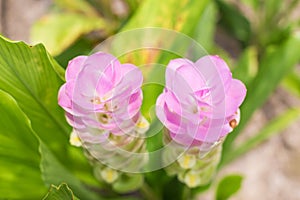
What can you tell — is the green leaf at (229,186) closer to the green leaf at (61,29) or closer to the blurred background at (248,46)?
the blurred background at (248,46)

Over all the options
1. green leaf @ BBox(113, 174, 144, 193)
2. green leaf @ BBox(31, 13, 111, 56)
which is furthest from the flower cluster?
green leaf @ BBox(31, 13, 111, 56)

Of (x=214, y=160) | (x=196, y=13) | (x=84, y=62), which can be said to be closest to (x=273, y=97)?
(x=196, y=13)

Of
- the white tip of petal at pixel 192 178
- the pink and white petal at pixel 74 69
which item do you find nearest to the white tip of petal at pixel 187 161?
the white tip of petal at pixel 192 178

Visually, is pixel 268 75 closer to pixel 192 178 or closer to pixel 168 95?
pixel 192 178

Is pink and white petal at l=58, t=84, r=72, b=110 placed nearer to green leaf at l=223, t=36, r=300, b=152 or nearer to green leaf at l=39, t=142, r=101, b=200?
green leaf at l=39, t=142, r=101, b=200

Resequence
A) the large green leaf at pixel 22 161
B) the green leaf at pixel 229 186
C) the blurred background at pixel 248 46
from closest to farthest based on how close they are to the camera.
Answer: the large green leaf at pixel 22 161
the green leaf at pixel 229 186
the blurred background at pixel 248 46

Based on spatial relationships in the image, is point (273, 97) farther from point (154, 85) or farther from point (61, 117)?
point (61, 117)
